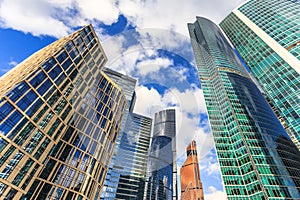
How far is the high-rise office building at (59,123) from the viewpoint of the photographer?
2609 cm

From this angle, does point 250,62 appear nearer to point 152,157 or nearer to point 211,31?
point 211,31

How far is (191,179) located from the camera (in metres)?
96.4

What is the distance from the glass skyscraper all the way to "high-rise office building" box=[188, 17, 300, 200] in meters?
51.8

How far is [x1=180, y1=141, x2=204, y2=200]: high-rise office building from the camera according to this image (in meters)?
89.7

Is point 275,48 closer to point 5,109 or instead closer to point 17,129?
point 17,129

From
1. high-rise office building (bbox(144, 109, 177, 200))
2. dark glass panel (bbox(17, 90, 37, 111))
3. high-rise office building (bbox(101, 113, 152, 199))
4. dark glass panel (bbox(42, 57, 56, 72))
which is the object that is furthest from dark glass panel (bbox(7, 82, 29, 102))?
high-rise office building (bbox(144, 109, 177, 200))

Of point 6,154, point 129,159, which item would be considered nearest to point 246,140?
point 129,159

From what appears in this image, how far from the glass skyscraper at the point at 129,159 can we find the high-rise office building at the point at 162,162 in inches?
1021

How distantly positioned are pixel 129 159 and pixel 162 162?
54585 millimetres

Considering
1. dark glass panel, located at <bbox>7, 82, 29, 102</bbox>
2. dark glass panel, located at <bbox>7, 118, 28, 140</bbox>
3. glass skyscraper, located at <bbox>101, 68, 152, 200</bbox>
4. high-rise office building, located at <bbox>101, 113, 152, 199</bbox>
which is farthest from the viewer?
glass skyscraper, located at <bbox>101, 68, 152, 200</bbox>


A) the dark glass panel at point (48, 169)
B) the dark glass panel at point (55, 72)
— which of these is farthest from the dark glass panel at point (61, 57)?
the dark glass panel at point (48, 169)

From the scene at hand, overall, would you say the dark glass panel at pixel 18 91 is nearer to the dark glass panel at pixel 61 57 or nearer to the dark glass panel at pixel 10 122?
the dark glass panel at pixel 10 122

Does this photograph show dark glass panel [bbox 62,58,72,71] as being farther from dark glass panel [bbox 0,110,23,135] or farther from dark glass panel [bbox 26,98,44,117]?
dark glass panel [bbox 0,110,23,135]

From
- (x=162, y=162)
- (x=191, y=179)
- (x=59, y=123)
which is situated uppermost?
(x=162, y=162)
